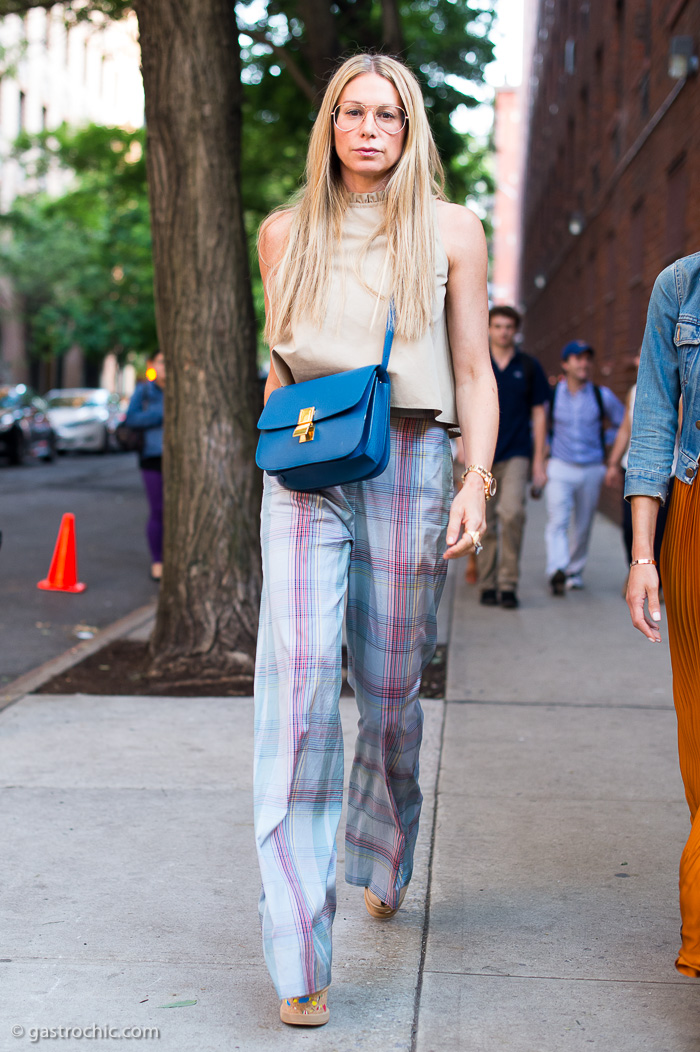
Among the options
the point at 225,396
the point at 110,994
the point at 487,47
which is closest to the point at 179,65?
the point at 225,396

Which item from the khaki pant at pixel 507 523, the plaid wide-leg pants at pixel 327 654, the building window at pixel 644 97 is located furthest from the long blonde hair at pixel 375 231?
the building window at pixel 644 97

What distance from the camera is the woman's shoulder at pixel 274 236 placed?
2.89 meters

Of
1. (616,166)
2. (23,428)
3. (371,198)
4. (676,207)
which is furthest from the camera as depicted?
(23,428)

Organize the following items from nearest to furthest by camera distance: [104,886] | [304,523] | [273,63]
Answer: [304,523]
[104,886]
[273,63]

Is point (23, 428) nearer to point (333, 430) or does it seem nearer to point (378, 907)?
point (378, 907)

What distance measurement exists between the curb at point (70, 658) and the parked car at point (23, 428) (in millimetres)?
17067

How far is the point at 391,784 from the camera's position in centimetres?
306

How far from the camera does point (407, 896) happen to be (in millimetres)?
3479

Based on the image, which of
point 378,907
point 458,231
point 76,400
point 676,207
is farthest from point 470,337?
point 76,400

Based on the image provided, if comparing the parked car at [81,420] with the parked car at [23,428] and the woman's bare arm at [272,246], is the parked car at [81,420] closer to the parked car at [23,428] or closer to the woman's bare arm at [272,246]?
the parked car at [23,428]

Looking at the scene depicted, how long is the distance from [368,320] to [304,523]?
485 millimetres

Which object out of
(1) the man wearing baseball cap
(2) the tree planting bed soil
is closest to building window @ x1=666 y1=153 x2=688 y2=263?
(1) the man wearing baseball cap

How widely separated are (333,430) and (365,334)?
27 centimetres

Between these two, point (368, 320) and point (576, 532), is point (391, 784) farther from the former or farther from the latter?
point (576, 532)
